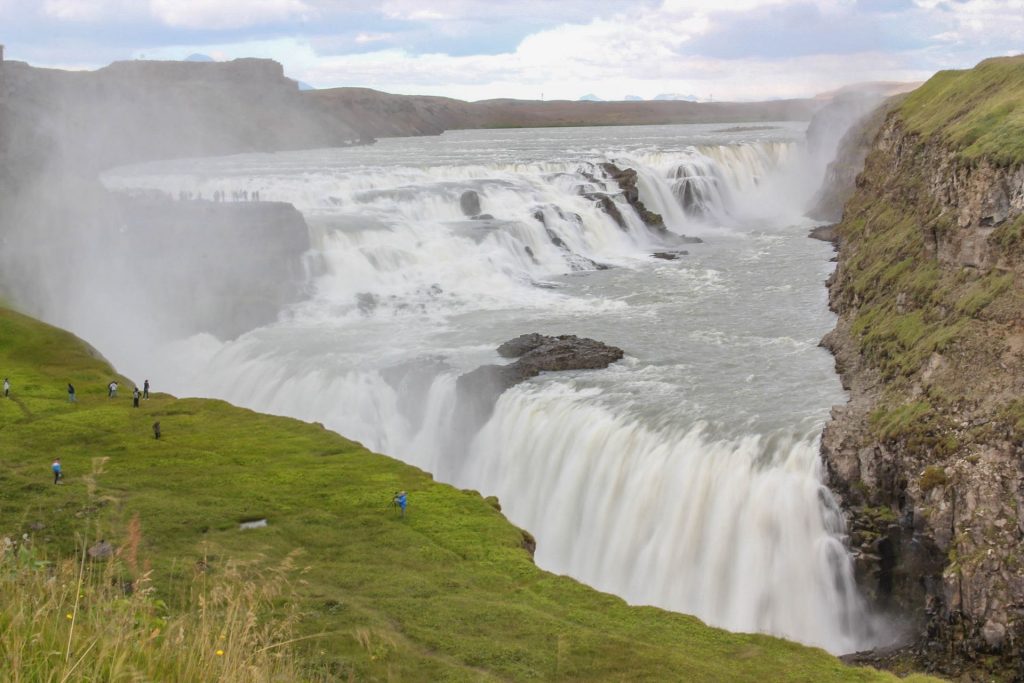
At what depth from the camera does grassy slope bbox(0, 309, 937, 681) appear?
1479cm

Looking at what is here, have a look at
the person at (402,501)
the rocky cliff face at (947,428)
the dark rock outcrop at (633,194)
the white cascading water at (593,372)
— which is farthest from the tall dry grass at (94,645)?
the dark rock outcrop at (633,194)

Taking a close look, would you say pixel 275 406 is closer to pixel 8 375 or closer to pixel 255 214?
pixel 8 375

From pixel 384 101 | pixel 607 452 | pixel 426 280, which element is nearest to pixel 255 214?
pixel 426 280

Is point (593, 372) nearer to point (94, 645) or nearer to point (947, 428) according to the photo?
point (947, 428)

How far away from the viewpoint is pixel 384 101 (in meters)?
192

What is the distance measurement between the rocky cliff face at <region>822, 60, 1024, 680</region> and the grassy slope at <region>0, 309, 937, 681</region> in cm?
552

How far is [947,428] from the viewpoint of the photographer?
74.8 feet

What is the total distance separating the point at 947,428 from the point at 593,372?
1294cm

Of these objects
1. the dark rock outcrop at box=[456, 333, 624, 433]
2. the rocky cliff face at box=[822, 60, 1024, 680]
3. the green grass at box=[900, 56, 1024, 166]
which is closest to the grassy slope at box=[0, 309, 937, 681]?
the rocky cliff face at box=[822, 60, 1024, 680]

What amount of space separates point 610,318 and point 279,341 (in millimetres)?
13896

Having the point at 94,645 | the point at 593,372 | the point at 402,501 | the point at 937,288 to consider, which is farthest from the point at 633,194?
the point at 94,645

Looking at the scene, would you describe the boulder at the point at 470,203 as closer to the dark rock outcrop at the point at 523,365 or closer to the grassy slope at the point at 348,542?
the dark rock outcrop at the point at 523,365

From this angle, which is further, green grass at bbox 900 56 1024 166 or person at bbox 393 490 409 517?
green grass at bbox 900 56 1024 166

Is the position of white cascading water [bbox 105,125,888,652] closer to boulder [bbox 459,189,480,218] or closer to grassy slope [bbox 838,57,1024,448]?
boulder [bbox 459,189,480,218]
